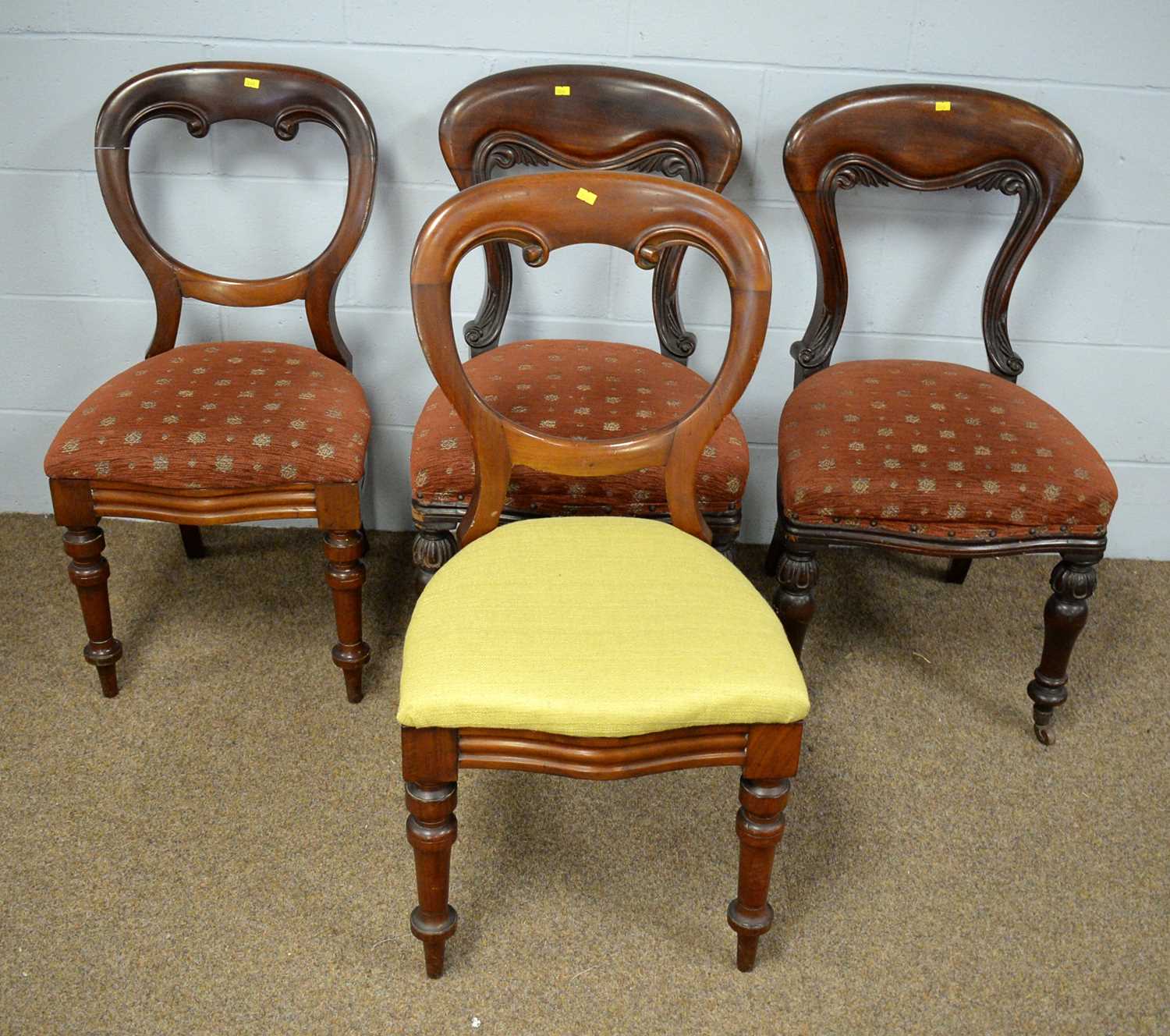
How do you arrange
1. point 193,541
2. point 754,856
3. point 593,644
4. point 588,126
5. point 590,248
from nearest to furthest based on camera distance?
point 593,644
point 754,856
point 588,126
point 590,248
point 193,541

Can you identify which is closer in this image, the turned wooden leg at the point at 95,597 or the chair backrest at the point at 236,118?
the turned wooden leg at the point at 95,597

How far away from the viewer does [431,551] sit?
5.18ft

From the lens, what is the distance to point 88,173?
6.59ft

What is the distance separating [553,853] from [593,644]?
494 millimetres

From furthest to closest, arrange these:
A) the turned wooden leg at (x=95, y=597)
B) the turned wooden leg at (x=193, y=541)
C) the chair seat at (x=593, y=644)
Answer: the turned wooden leg at (x=193, y=541) → the turned wooden leg at (x=95, y=597) → the chair seat at (x=593, y=644)

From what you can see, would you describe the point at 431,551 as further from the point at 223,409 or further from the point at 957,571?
the point at 957,571

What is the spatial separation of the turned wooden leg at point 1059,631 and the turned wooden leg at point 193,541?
1.56 m

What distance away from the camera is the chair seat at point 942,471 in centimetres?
155

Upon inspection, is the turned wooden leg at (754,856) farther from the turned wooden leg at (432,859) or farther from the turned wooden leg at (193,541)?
the turned wooden leg at (193,541)

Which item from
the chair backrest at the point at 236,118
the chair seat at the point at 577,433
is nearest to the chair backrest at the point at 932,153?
the chair seat at the point at 577,433

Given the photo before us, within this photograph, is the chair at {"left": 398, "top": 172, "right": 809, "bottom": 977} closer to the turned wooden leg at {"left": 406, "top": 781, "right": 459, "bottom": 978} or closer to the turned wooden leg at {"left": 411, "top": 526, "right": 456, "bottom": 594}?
the turned wooden leg at {"left": 406, "top": 781, "right": 459, "bottom": 978}

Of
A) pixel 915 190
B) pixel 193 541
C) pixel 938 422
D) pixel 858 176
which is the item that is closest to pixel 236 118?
pixel 193 541

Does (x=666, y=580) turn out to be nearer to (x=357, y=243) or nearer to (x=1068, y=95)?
(x=357, y=243)

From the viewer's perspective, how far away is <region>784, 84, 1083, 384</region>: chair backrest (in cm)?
177
